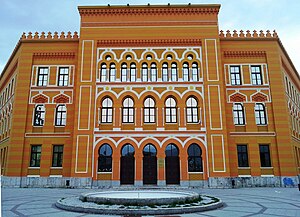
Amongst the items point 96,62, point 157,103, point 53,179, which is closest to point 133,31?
point 96,62

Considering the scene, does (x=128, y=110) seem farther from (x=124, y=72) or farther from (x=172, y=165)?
(x=172, y=165)

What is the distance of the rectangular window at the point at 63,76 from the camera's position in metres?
25.2

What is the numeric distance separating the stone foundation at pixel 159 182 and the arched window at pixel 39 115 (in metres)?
5.01

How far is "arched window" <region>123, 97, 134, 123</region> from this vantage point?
23469 mm

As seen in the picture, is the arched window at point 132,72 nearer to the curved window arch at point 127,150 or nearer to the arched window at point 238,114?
the curved window arch at point 127,150

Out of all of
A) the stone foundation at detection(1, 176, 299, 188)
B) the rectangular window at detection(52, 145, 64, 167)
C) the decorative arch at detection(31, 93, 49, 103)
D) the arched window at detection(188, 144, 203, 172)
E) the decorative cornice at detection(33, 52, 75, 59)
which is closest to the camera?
the stone foundation at detection(1, 176, 299, 188)

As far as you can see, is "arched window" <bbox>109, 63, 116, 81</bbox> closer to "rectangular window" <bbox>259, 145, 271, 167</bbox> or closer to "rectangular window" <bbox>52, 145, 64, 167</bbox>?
"rectangular window" <bbox>52, 145, 64, 167</bbox>

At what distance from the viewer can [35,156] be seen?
23766 mm

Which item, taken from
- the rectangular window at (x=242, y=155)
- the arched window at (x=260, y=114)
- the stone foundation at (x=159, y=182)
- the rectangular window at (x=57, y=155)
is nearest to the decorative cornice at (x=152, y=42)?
the arched window at (x=260, y=114)

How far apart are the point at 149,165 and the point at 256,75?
529 inches

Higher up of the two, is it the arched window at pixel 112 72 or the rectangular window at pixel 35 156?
the arched window at pixel 112 72

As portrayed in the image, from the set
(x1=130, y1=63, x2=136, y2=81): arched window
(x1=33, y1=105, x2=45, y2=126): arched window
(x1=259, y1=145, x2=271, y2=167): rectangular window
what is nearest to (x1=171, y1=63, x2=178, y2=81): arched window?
(x1=130, y1=63, x2=136, y2=81): arched window

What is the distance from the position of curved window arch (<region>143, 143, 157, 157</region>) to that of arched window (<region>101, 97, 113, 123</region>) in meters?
4.09

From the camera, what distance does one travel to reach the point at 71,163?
22.6 m
